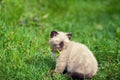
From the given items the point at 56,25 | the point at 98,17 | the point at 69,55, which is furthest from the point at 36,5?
the point at 69,55

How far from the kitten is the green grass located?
0.19 metres

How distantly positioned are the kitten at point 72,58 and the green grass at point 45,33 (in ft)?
0.64

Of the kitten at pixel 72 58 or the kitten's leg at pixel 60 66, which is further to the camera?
the kitten's leg at pixel 60 66

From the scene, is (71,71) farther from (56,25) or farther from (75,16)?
(75,16)

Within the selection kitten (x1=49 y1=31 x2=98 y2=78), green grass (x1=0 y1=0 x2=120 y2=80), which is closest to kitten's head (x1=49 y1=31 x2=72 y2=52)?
kitten (x1=49 y1=31 x2=98 y2=78)

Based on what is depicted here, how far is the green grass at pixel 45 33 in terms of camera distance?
7.11m

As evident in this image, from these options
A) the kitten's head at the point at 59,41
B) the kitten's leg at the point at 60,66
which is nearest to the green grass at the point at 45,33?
the kitten's leg at the point at 60,66

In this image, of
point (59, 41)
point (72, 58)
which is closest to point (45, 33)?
point (59, 41)

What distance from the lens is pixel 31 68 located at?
7.05 m

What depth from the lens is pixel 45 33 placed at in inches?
368

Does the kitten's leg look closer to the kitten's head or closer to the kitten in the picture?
the kitten

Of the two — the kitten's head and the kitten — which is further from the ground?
the kitten's head

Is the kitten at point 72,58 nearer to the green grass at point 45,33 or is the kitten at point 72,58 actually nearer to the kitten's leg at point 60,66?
the kitten's leg at point 60,66

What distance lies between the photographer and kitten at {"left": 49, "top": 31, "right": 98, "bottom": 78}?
22.8ft
